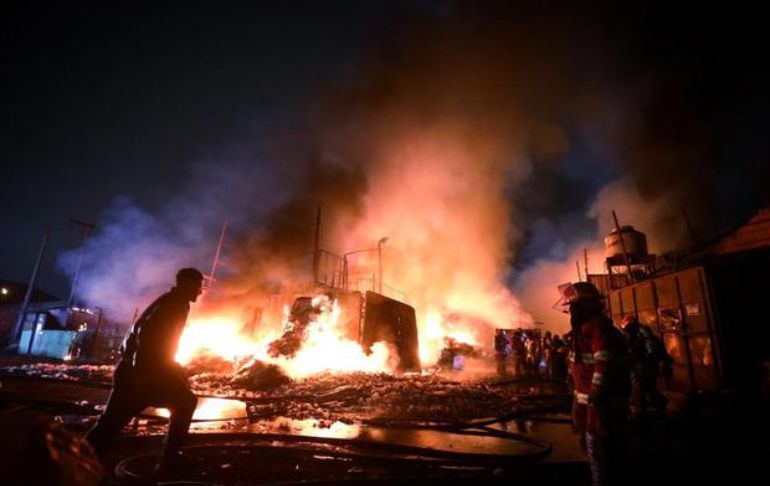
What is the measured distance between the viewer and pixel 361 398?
9.27 metres

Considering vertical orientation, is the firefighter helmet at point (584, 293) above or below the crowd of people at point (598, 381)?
above

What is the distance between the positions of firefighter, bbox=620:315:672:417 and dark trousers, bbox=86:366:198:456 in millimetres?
7666

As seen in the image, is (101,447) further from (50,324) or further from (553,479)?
(50,324)

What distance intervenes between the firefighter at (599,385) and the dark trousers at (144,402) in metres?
3.88

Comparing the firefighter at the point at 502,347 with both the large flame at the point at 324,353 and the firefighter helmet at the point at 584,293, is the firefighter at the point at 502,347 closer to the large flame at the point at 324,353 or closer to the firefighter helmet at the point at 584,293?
the large flame at the point at 324,353

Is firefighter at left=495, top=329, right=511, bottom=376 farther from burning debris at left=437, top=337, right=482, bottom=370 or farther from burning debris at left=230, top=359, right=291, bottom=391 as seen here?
burning debris at left=230, top=359, right=291, bottom=391

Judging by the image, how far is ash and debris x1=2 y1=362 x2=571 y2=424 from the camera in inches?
294

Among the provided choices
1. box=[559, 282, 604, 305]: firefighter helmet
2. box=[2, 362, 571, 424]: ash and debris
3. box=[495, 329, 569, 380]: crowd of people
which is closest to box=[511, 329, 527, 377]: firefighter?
box=[495, 329, 569, 380]: crowd of people

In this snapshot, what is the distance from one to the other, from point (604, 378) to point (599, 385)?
0.08 m

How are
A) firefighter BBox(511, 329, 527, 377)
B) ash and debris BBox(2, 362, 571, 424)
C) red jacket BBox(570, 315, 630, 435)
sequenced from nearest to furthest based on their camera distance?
red jacket BBox(570, 315, 630, 435) → ash and debris BBox(2, 362, 571, 424) → firefighter BBox(511, 329, 527, 377)

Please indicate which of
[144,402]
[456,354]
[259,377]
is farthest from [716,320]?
[456,354]

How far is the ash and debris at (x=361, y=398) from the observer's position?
7461mm

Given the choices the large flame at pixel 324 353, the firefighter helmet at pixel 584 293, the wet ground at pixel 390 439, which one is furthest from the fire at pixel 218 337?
the firefighter helmet at pixel 584 293

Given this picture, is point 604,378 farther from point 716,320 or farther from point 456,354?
point 456,354
